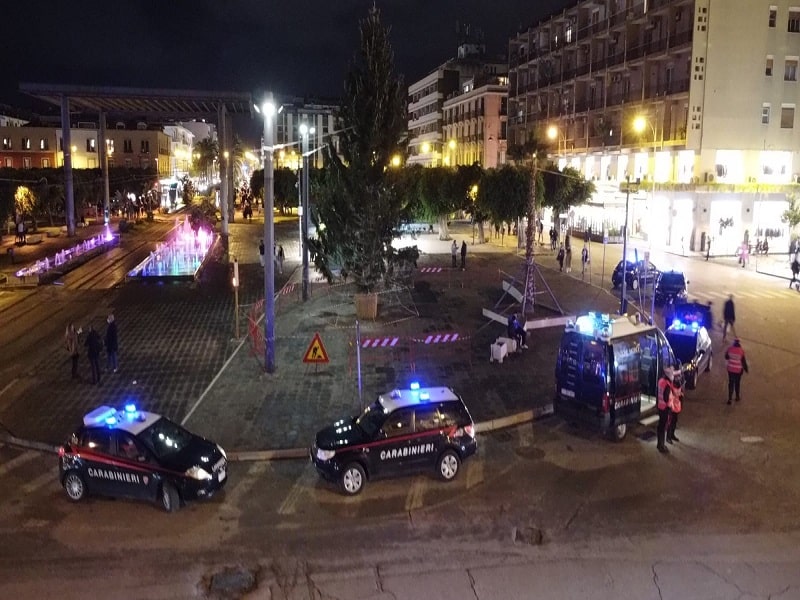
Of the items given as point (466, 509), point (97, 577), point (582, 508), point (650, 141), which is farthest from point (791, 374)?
point (650, 141)

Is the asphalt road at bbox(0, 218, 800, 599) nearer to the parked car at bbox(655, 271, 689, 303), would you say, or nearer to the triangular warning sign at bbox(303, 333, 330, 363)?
the triangular warning sign at bbox(303, 333, 330, 363)

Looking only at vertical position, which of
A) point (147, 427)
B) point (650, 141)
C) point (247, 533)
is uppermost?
point (650, 141)

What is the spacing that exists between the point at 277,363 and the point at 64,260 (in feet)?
74.2

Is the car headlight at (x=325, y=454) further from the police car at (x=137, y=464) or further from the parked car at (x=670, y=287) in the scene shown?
the parked car at (x=670, y=287)

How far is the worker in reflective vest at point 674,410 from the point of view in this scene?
13.2m

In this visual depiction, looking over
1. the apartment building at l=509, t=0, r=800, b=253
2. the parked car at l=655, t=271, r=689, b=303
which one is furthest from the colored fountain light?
the apartment building at l=509, t=0, r=800, b=253

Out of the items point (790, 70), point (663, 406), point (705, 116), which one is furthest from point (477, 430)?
point (790, 70)

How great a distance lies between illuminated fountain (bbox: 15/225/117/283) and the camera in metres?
31.8

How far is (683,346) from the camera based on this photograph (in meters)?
17.9

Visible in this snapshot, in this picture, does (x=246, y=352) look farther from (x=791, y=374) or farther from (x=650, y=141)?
(x=650, y=141)

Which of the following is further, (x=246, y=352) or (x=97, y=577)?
(x=246, y=352)

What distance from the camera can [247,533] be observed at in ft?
33.1

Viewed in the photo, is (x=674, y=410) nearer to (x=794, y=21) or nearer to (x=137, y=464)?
(x=137, y=464)

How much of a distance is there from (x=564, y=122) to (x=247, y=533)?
6027 centimetres
